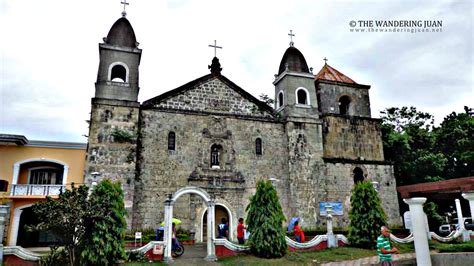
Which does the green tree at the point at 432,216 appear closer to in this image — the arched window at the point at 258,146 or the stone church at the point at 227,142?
the stone church at the point at 227,142

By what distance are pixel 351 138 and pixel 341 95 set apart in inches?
104

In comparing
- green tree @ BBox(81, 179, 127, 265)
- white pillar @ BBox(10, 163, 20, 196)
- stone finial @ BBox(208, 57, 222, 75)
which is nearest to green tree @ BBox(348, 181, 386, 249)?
green tree @ BBox(81, 179, 127, 265)

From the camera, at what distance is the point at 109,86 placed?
16562 millimetres

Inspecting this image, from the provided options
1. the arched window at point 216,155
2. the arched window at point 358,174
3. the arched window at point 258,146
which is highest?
the arched window at point 258,146

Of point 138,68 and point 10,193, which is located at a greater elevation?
point 138,68

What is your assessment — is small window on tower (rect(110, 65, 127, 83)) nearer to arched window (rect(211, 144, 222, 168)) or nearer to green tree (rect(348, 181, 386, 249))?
arched window (rect(211, 144, 222, 168))

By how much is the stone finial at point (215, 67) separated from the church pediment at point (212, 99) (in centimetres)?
26

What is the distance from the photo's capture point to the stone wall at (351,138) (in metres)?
19.5

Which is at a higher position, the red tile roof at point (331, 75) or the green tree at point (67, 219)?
the red tile roof at point (331, 75)

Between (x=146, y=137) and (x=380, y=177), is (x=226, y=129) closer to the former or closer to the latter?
(x=146, y=137)

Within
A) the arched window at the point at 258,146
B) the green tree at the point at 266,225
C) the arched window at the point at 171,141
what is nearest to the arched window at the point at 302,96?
the arched window at the point at 258,146

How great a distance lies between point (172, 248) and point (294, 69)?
1228 cm

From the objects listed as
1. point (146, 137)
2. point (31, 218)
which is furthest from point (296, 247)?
point (31, 218)

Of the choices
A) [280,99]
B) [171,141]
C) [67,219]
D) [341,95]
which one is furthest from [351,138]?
[67,219]
